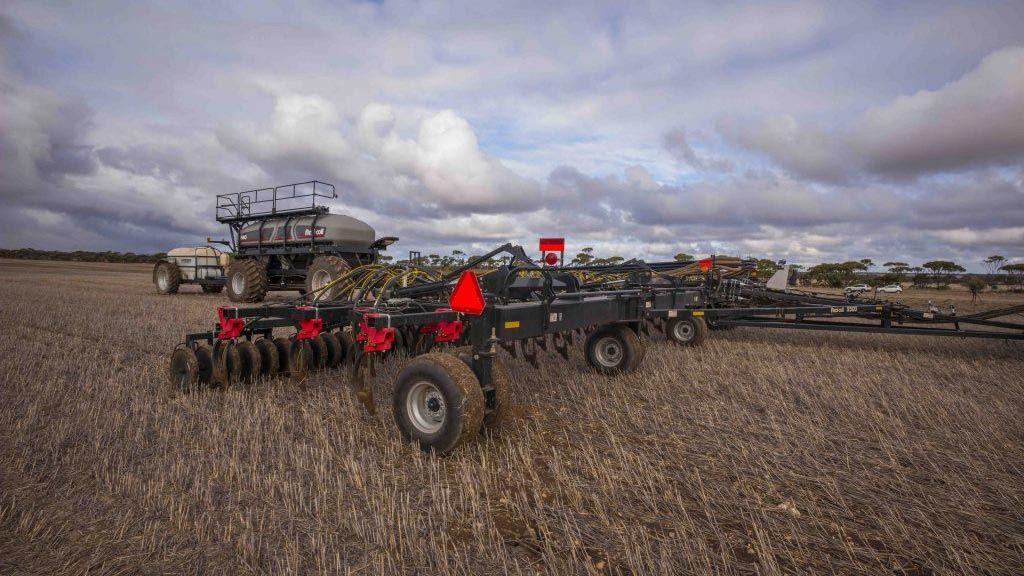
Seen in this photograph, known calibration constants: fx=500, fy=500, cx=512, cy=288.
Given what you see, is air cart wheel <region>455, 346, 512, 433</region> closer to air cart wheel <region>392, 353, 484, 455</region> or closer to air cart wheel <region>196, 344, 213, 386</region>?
air cart wheel <region>392, 353, 484, 455</region>

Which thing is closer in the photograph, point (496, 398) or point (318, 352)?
point (496, 398)

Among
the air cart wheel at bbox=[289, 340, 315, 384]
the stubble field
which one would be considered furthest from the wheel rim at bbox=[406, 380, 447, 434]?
the air cart wheel at bbox=[289, 340, 315, 384]

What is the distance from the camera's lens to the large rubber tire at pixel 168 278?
17.9 metres

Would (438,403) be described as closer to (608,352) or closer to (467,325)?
(467,325)

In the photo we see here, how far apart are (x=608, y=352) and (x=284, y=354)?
154 inches

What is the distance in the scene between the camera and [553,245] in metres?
4.67

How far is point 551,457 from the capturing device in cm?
359

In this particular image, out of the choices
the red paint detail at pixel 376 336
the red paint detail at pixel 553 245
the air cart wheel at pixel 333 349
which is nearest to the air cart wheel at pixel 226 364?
the air cart wheel at pixel 333 349

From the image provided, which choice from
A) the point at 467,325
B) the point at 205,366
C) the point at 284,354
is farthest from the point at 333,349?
the point at 467,325

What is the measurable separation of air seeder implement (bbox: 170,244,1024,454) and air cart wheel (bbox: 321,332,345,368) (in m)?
0.02

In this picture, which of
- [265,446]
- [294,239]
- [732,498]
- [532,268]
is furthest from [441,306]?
[294,239]

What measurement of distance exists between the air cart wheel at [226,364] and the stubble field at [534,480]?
192mm

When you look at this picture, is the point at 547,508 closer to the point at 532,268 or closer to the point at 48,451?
the point at 532,268

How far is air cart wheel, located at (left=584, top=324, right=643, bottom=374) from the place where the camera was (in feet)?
19.9
